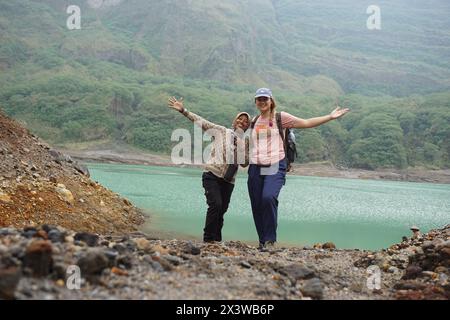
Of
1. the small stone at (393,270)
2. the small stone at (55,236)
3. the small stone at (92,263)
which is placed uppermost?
the small stone at (55,236)

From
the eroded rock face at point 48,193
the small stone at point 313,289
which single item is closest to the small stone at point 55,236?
the small stone at point 313,289

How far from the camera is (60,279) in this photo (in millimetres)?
4086

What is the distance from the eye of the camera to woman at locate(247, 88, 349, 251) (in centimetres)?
764

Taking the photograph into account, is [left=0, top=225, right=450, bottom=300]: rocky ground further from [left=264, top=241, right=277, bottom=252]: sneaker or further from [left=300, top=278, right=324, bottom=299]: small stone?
[left=264, top=241, right=277, bottom=252]: sneaker

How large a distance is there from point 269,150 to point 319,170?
96.6m

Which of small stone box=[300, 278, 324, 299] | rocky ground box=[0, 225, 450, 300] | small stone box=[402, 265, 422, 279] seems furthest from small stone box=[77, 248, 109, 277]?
small stone box=[402, 265, 422, 279]

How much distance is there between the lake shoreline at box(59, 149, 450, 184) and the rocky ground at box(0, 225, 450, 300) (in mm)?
82357

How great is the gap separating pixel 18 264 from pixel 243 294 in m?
1.95

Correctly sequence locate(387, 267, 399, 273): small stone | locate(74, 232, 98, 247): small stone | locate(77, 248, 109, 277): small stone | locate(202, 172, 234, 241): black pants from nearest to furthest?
locate(77, 248, 109, 277): small stone → locate(74, 232, 98, 247): small stone → locate(387, 267, 399, 273): small stone → locate(202, 172, 234, 241): black pants

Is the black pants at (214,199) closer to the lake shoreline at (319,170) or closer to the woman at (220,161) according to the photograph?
the woman at (220,161)

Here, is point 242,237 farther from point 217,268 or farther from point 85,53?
point 85,53

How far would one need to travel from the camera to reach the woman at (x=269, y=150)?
25.1 ft

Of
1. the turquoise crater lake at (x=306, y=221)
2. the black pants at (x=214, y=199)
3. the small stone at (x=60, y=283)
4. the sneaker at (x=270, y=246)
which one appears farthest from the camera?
the turquoise crater lake at (x=306, y=221)

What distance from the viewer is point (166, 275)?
188 inches
